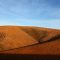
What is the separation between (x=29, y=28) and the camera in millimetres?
45469

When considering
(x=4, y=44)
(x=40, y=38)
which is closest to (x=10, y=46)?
(x=4, y=44)

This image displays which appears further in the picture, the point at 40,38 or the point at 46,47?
the point at 40,38

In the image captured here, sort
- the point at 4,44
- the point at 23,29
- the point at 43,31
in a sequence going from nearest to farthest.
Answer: the point at 4,44
the point at 43,31
the point at 23,29

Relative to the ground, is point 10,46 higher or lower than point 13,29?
lower

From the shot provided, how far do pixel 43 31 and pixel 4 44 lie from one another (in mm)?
10828

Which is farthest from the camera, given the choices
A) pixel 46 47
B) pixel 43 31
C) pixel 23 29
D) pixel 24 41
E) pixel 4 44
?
pixel 23 29
